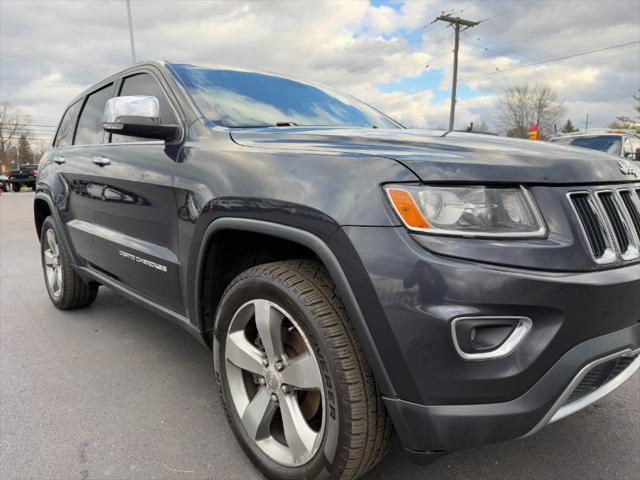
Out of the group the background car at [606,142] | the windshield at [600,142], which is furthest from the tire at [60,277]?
the windshield at [600,142]

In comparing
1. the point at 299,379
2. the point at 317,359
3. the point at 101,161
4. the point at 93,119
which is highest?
the point at 93,119

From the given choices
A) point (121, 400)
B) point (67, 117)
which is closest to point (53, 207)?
point (67, 117)

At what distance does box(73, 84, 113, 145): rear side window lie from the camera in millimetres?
3583

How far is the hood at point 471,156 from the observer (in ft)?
5.06

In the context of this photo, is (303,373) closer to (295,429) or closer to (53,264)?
(295,429)

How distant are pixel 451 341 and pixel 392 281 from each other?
0.24 metres

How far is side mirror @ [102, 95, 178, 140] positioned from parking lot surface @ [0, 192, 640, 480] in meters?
1.46

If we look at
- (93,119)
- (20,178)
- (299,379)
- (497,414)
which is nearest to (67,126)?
(93,119)

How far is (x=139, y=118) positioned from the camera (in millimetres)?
2342

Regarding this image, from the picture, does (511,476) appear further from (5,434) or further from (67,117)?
(67,117)

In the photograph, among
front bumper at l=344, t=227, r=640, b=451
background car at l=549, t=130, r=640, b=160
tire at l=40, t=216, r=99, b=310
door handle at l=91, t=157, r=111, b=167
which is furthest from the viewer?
background car at l=549, t=130, r=640, b=160

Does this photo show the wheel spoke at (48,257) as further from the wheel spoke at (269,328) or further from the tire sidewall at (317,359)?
the wheel spoke at (269,328)

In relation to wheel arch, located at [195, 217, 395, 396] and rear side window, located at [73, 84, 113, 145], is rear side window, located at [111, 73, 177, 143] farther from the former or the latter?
wheel arch, located at [195, 217, 395, 396]

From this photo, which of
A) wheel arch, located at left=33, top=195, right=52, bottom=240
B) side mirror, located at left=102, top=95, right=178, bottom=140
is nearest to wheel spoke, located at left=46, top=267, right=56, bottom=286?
wheel arch, located at left=33, top=195, right=52, bottom=240
